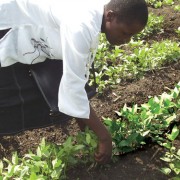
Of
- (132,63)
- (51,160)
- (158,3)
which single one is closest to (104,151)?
(51,160)

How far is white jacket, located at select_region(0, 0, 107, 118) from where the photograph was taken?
6.07ft

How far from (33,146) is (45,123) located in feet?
1.14

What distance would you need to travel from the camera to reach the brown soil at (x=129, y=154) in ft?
8.13

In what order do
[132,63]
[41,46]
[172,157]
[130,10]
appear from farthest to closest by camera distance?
[132,63] → [172,157] → [41,46] → [130,10]

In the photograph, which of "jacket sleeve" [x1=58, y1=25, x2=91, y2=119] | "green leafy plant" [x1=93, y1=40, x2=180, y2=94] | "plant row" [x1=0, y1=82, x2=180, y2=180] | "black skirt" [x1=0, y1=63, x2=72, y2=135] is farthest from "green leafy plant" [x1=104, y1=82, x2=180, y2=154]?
"green leafy plant" [x1=93, y1=40, x2=180, y2=94]

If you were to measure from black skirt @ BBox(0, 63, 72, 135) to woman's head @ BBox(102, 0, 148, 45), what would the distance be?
26.6 inches

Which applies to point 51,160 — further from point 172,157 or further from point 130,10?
point 130,10

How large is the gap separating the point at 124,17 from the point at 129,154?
1.10m

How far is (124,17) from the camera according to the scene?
6.23 feet

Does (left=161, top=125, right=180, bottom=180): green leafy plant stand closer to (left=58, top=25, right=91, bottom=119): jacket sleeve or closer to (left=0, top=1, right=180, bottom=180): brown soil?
(left=0, top=1, right=180, bottom=180): brown soil

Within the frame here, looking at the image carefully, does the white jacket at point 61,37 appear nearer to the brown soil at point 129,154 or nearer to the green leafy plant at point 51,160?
the green leafy plant at point 51,160

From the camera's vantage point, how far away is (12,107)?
2.46 meters

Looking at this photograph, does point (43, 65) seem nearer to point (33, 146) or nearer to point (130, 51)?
point (33, 146)

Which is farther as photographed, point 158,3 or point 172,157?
point 158,3
